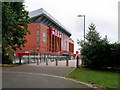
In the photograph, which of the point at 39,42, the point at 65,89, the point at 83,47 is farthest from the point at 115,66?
the point at 39,42

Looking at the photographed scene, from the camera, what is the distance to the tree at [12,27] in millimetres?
15031

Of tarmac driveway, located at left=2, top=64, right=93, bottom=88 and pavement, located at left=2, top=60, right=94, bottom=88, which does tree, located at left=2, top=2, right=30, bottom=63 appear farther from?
tarmac driveway, located at left=2, top=64, right=93, bottom=88

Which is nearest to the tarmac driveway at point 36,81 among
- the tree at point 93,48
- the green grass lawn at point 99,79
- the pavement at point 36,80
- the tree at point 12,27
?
the pavement at point 36,80

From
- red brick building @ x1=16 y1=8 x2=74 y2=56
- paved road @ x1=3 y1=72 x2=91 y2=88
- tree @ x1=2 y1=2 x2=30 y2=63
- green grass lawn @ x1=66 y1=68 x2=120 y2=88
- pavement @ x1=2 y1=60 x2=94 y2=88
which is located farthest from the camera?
red brick building @ x1=16 y1=8 x2=74 y2=56

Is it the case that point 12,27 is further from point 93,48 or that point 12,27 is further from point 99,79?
point 99,79

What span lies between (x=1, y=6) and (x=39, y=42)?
4741 cm

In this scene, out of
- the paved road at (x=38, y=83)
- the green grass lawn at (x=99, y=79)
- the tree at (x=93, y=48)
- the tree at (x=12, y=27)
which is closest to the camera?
the paved road at (x=38, y=83)

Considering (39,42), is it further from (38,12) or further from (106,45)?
(106,45)

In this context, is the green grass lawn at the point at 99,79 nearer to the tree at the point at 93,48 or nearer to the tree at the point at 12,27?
the tree at the point at 93,48

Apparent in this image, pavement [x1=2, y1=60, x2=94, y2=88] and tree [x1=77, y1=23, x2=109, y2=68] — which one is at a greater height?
tree [x1=77, y1=23, x2=109, y2=68]

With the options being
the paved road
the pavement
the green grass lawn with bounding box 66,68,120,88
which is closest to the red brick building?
the pavement

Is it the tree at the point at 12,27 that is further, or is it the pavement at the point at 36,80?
the tree at the point at 12,27

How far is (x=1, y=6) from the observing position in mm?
14930

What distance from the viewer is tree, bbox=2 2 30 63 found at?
1503 cm
